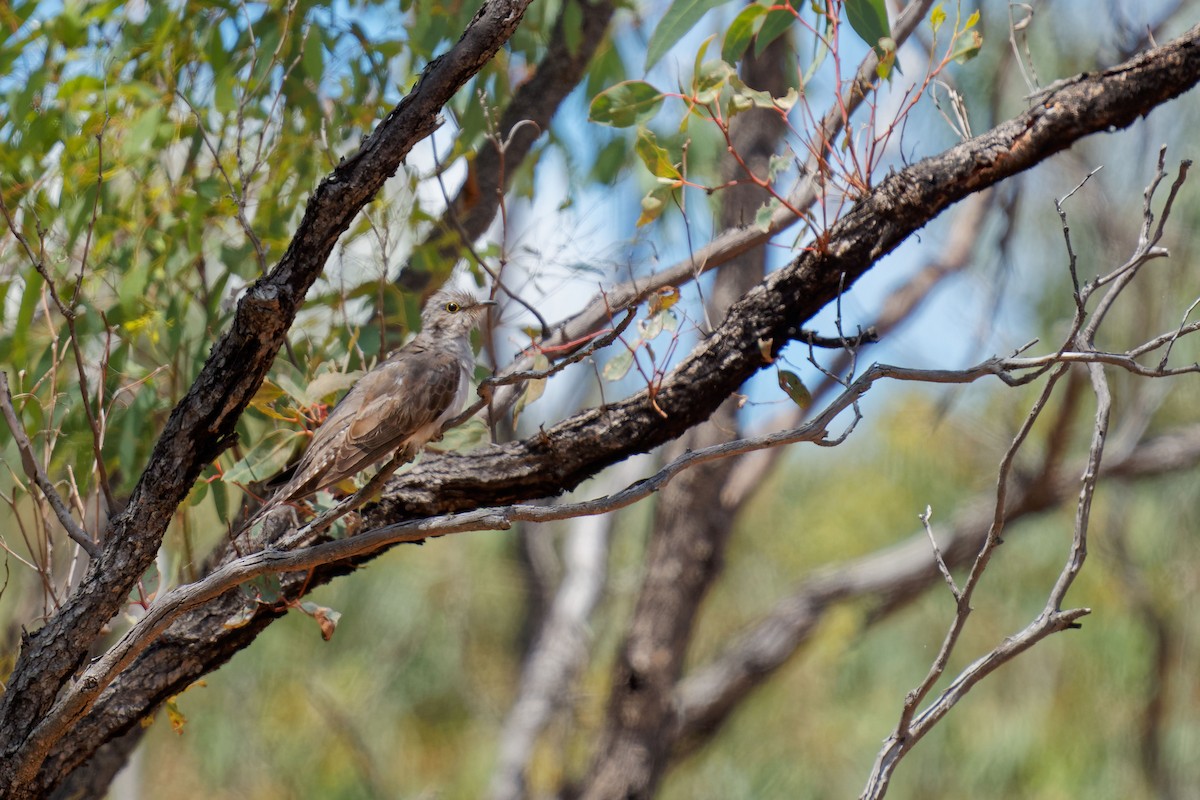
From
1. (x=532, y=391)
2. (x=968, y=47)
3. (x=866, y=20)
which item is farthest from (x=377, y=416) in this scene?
(x=968, y=47)

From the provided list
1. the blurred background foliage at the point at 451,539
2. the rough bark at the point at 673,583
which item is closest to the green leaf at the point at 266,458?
the blurred background foliage at the point at 451,539

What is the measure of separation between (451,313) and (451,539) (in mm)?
10249

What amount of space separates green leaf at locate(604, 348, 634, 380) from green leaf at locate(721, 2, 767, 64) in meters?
0.98

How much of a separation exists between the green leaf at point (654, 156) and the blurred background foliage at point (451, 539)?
916 mm

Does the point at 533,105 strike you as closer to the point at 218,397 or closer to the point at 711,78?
the point at 711,78

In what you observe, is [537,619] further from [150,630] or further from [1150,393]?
[150,630]

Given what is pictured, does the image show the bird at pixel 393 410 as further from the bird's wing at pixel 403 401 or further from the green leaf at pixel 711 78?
the green leaf at pixel 711 78

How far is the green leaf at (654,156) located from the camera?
10.5 feet

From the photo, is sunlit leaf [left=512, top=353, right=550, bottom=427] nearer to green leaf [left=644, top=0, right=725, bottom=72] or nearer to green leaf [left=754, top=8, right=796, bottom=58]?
green leaf [left=644, top=0, right=725, bottom=72]

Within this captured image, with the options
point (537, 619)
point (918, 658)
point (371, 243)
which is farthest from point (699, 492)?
point (918, 658)

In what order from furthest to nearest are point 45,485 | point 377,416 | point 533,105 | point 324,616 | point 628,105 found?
point 533,105
point 377,416
point 628,105
point 324,616
point 45,485

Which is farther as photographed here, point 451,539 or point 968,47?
point 451,539

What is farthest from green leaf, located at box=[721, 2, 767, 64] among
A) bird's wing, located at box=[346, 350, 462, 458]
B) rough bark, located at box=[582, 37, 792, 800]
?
rough bark, located at box=[582, 37, 792, 800]

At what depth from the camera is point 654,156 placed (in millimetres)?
3229
